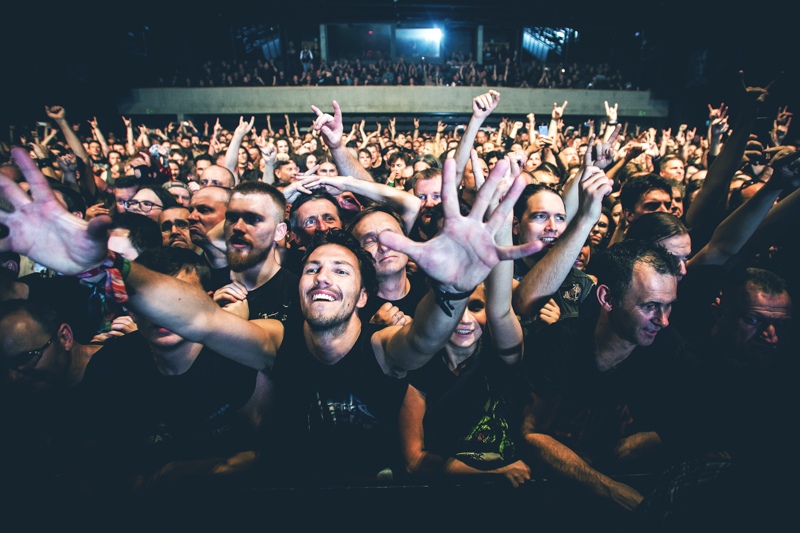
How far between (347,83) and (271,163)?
16.2m

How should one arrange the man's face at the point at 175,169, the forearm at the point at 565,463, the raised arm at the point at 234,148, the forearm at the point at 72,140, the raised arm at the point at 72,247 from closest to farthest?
the raised arm at the point at 72,247 < the forearm at the point at 565,463 < the raised arm at the point at 234,148 < the forearm at the point at 72,140 < the man's face at the point at 175,169

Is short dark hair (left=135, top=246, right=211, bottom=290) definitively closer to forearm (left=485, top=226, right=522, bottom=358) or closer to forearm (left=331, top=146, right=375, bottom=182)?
forearm (left=331, top=146, right=375, bottom=182)

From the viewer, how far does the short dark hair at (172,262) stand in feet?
6.63

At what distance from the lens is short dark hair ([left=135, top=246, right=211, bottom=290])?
2.02 metres

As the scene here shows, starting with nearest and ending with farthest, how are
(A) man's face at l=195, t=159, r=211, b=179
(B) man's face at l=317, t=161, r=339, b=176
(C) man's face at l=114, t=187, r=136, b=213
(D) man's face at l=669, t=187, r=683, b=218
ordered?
1. (D) man's face at l=669, t=187, r=683, b=218
2. (C) man's face at l=114, t=187, r=136, b=213
3. (B) man's face at l=317, t=161, r=339, b=176
4. (A) man's face at l=195, t=159, r=211, b=179

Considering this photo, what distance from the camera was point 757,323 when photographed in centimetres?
194

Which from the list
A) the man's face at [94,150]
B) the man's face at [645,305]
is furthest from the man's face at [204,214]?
the man's face at [94,150]

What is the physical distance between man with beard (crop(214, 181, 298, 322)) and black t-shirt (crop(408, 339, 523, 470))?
3.61 feet

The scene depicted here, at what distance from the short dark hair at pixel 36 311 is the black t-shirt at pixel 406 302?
1641mm

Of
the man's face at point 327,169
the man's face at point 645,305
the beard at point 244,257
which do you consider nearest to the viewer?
the man's face at point 645,305

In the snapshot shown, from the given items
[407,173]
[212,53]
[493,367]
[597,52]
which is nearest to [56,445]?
[493,367]

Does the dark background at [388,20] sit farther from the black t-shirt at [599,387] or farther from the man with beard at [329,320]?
the man with beard at [329,320]

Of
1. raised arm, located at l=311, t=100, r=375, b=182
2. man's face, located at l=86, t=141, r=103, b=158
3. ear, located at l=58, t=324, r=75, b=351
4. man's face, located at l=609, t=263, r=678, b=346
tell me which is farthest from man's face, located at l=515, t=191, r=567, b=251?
man's face, located at l=86, t=141, r=103, b=158

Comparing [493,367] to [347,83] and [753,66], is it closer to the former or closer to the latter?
[753,66]
